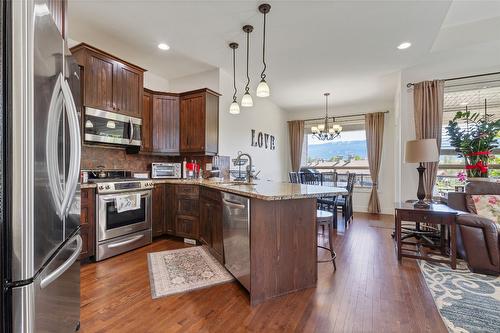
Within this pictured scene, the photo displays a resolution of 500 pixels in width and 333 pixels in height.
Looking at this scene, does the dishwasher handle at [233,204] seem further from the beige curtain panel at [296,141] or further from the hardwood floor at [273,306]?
the beige curtain panel at [296,141]

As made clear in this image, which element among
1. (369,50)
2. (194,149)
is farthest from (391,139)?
(194,149)

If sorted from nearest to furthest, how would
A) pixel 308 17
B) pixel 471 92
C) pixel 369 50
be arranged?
pixel 308 17
pixel 369 50
pixel 471 92

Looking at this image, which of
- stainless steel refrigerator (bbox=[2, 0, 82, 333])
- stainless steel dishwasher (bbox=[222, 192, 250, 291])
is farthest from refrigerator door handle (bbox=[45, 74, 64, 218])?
stainless steel dishwasher (bbox=[222, 192, 250, 291])

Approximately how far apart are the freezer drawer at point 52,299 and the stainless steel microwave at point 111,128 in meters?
1.97

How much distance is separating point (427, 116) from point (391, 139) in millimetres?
2193

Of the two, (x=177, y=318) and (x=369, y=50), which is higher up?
(x=369, y=50)

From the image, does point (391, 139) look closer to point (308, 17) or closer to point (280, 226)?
point (308, 17)

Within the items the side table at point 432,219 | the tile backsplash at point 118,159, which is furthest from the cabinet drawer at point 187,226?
the side table at point 432,219

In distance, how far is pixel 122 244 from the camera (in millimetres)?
2984

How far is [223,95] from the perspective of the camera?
167 inches

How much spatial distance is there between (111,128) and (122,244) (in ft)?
5.00

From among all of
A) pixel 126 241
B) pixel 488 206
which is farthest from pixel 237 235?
pixel 488 206

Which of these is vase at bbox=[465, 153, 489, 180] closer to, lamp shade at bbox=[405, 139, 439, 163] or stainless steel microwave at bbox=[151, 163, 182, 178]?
lamp shade at bbox=[405, 139, 439, 163]

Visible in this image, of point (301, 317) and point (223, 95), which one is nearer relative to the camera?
point (301, 317)
